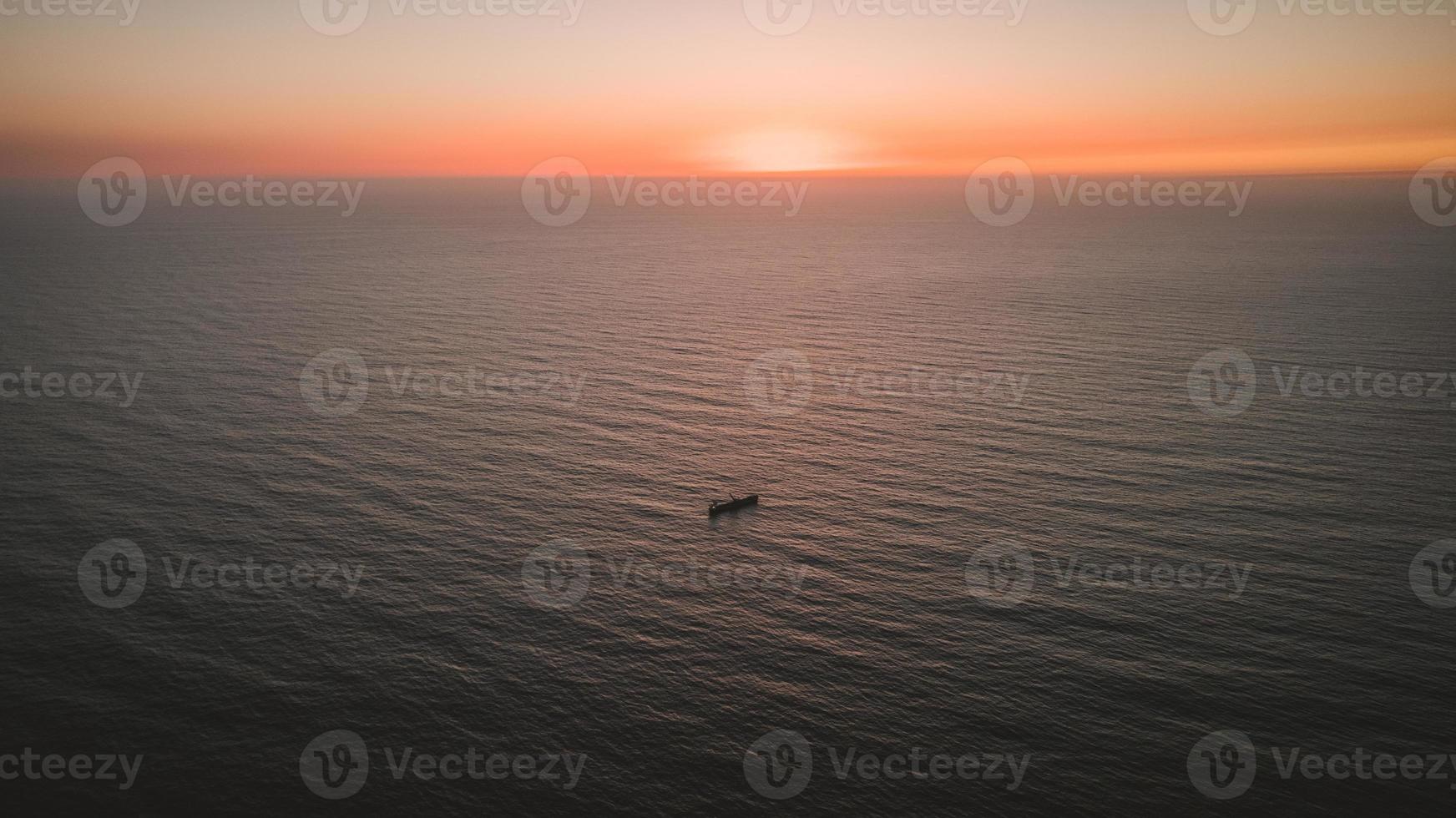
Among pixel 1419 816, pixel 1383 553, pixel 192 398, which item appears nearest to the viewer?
pixel 1419 816

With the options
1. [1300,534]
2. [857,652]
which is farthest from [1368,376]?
[857,652]

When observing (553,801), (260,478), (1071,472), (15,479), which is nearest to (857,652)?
(553,801)

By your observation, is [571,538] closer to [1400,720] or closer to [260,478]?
[260,478]

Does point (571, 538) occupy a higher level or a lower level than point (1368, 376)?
lower

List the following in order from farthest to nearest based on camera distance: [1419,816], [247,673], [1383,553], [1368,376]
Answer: [1368,376] < [1383,553] < [247,673] < [1419,816]

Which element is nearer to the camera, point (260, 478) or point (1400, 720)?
point (1400, 720)

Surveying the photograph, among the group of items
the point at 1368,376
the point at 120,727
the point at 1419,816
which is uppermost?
the point at 1368,376
